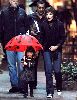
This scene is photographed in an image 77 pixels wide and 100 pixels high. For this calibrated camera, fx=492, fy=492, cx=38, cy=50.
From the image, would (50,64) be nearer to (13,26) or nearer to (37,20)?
(37,20)

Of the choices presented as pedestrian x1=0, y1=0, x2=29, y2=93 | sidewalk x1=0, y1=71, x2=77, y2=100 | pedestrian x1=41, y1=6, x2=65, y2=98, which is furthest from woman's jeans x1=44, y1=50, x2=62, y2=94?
pedestrian x1=0, y1=0, x2=29, y2=93

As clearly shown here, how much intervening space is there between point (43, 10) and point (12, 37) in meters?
0.90

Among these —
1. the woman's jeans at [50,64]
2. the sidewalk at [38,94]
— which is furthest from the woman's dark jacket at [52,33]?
the sidewalk at [38,94]

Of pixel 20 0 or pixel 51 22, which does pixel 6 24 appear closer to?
pixel 51 22

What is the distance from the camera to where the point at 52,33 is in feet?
34.0

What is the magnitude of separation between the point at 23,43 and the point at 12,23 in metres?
0.69

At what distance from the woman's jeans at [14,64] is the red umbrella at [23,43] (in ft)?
1.24

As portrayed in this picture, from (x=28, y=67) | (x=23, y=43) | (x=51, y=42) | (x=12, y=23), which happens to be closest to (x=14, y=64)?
(x=28, y=67)

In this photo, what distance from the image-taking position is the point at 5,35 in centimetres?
1079

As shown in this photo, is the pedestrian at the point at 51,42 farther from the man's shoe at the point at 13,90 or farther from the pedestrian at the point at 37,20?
the man's shoe at the point at 13,90

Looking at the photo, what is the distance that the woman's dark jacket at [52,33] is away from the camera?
34.0 feet

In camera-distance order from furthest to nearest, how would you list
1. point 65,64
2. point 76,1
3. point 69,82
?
point 76,1 < point 65,64 < point 69,82

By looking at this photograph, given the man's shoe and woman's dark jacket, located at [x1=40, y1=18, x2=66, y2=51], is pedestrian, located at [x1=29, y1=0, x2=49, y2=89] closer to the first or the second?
woman's dark jacket, located at [x1=40, y1=18, x2=66, y2=51]

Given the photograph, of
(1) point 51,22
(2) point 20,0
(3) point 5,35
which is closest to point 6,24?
(3) point 5,35
